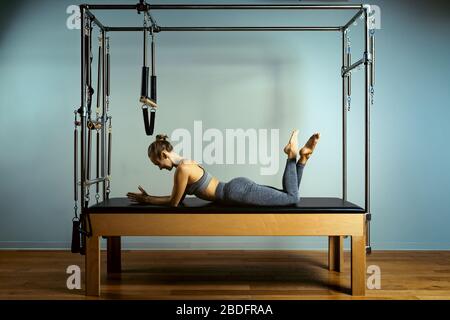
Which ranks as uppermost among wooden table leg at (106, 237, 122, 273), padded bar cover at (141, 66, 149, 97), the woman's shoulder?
padded bar cover at (141, 66, 149, 97)

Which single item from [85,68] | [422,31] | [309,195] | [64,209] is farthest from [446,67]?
[64,209]

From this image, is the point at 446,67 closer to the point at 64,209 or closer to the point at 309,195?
the point at 309,195

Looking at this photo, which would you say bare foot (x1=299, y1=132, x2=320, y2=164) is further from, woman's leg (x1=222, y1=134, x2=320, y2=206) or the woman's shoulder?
the woman's shoulder

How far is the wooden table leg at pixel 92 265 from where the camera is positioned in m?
2.88

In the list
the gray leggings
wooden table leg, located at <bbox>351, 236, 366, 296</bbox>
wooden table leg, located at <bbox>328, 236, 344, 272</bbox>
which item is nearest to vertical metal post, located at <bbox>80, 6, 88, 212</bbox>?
the gray leggings

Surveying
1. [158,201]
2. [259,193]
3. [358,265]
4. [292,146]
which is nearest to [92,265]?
[158,201]

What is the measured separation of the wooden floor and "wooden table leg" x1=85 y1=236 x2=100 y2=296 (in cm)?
6

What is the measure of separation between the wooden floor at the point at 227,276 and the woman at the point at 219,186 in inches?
19.8

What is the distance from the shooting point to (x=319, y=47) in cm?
434

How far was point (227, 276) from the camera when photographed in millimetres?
3365

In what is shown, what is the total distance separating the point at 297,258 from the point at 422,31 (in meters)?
2.13

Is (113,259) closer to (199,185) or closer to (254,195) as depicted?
(199,185)

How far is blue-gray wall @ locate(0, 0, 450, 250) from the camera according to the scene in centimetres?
433

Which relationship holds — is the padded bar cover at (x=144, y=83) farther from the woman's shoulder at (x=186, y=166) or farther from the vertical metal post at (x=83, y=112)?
the woman's shoulder at (x=186, y=166)
